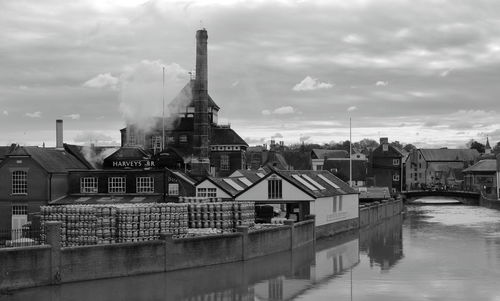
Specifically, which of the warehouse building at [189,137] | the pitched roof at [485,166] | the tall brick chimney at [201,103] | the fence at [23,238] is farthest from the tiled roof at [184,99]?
the pitched roof at [485,166]

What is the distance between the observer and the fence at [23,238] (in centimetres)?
3600

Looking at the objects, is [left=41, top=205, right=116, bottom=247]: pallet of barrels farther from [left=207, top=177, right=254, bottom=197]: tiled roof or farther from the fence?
[left=207, top=177, right=254, bottom=197]: tiled roof

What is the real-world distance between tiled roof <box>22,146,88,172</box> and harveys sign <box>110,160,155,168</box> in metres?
2.65

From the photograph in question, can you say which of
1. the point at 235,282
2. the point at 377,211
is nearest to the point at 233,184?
the point at 235,282

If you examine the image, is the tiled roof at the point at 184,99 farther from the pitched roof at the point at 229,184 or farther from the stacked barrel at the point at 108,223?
the stacked barrel at the point at 108,223

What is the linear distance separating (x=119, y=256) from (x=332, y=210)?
28.4 meters

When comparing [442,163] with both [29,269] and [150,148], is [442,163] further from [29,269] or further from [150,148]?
[29,269]

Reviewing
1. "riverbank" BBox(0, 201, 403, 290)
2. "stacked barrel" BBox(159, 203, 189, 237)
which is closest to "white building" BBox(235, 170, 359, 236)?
"riverbank" BBox(0, 201, 403, 290)

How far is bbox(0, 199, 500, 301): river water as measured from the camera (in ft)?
106

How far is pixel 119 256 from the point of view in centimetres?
3434

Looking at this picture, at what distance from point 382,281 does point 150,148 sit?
58434mm

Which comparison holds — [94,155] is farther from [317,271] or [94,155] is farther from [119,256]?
[119,256]

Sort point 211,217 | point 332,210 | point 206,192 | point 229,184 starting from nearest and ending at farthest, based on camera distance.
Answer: point 211,217 < point 206,192 < point 229,184 < point 332,210

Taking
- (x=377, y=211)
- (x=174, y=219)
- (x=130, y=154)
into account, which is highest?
(x=130, y=154)
